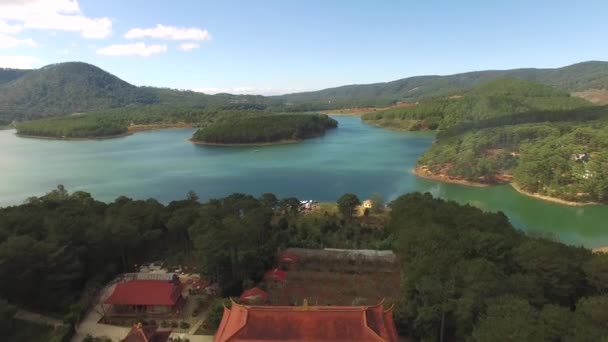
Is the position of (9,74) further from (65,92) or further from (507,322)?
(507,322)

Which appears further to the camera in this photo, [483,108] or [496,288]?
[483,108]

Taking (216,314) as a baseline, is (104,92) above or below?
above

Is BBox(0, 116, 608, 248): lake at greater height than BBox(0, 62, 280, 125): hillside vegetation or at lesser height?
lesser

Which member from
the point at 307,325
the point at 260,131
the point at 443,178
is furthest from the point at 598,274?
the point at 260,131

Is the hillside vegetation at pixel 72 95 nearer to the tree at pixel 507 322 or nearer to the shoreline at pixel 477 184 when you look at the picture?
the shoreline at pixel 477 184

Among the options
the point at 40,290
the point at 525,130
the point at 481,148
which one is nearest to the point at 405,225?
the point at 40,290

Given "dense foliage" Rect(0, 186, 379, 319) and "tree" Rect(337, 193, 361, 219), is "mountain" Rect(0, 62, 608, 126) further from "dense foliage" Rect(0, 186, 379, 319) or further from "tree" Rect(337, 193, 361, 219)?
"dense foliage" Rect(0, 186, 379, 319)

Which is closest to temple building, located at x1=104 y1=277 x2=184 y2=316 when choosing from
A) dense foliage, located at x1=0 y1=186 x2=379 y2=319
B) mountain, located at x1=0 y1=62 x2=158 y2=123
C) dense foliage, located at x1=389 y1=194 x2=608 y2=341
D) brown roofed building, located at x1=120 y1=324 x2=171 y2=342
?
dense foliage, located at x1=0 y1=186 x2=379 y2=319
